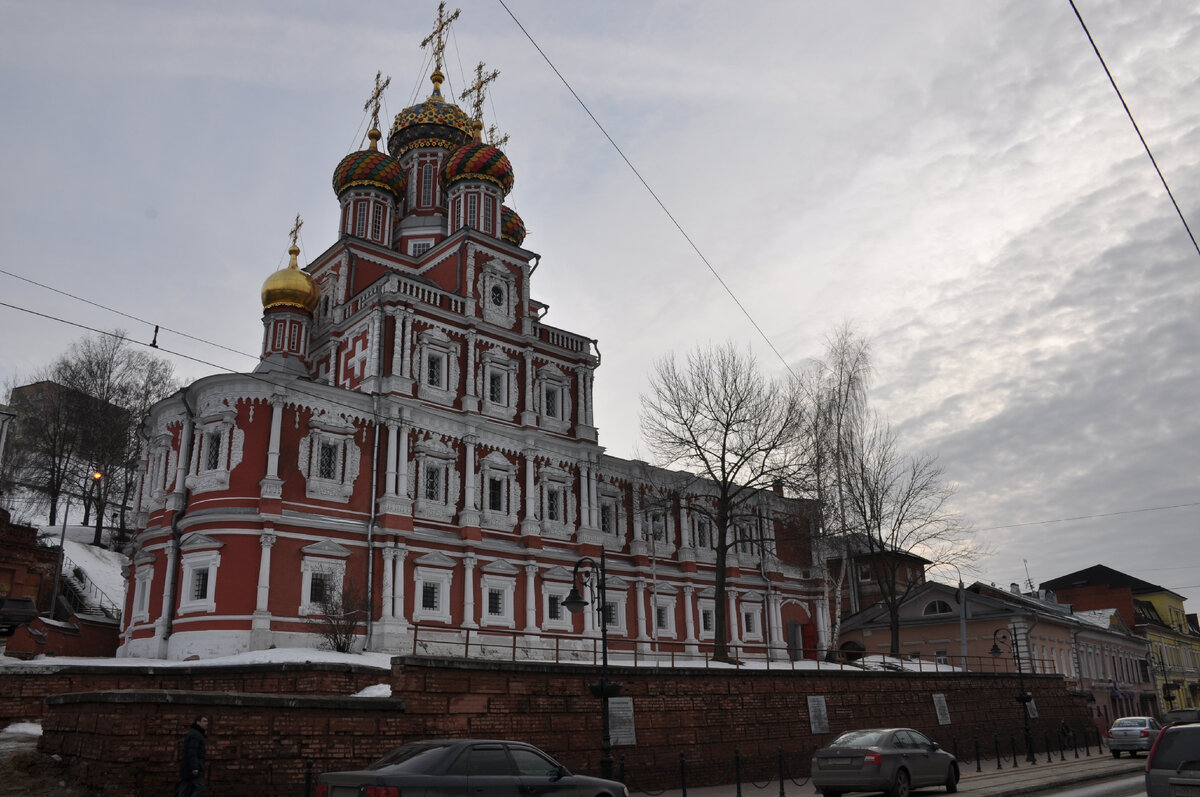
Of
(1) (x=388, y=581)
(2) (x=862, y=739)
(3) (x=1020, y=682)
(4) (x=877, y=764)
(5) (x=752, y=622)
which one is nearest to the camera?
(4) (x=877, y=764)

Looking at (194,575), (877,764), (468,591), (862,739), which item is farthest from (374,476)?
(877,764)

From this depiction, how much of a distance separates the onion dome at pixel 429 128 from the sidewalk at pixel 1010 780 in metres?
35.6

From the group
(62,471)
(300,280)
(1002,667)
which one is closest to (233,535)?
(300,280)

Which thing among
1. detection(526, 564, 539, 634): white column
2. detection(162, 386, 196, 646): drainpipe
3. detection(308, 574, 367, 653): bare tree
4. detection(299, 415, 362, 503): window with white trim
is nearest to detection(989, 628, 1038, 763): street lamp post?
detection(526, 564, 539, 634): white column

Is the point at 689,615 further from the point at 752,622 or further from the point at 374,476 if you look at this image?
the point at 374,476

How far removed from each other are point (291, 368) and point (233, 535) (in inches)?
445

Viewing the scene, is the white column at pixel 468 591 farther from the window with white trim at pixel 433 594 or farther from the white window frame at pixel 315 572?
the white window frame at pixel 315 572

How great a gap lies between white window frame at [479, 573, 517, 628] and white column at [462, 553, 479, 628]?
54 centimetres

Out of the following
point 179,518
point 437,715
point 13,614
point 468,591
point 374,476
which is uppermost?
point 374,476

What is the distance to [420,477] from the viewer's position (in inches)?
1385

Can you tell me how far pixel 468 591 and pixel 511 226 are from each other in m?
21.1

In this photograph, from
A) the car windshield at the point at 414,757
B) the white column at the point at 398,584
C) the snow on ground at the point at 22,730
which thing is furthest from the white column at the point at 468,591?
the car windshield at the point at 414,757

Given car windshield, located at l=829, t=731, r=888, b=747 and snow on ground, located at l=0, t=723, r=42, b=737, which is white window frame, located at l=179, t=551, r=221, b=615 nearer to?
snow on ground, located at l=0, t=723, r=42, b=737

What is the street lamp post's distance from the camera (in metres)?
30.0
